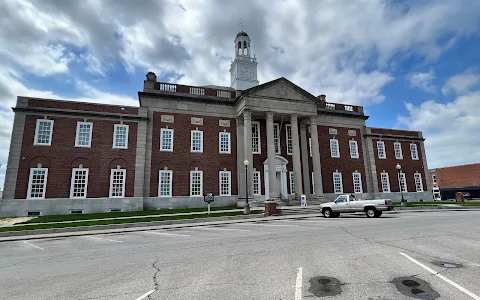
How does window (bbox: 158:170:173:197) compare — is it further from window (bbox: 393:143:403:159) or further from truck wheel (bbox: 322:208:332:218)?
window (bbox: 393:143:403:159)

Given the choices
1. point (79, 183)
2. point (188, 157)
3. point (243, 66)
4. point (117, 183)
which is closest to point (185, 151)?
point (188, 157)

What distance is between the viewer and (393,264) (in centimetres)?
633

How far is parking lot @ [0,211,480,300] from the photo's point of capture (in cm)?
478

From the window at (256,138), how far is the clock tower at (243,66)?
37.6 feet

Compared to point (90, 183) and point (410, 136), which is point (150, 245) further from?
point (410, 136)

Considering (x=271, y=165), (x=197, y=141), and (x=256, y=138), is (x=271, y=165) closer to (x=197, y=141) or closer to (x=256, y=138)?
(x=256, y=138)

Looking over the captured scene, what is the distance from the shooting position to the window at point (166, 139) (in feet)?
91.6

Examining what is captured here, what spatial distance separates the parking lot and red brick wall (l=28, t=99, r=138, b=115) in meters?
19.0

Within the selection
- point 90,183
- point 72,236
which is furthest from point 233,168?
point 72,236

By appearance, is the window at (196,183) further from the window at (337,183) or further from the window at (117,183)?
the window at (337,183)

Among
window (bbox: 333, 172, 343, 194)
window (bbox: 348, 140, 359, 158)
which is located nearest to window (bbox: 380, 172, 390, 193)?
window (bbox: 348, 140, 359, 158)

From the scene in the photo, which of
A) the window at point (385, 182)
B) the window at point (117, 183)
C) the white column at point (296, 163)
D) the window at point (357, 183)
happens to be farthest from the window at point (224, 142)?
the window at point (385, 182)

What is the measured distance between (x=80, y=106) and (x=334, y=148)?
3006 cm

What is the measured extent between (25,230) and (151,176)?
12.2 metres
